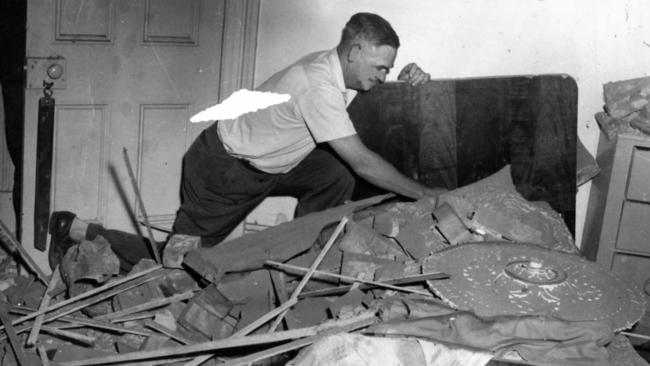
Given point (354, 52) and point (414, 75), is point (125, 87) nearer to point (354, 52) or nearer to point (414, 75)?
point (354, 52)

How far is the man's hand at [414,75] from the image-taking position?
14.3 feet

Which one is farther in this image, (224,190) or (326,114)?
(224,190)

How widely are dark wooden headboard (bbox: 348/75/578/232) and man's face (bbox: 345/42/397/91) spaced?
1.58ft

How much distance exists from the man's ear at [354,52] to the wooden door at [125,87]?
2.94ft

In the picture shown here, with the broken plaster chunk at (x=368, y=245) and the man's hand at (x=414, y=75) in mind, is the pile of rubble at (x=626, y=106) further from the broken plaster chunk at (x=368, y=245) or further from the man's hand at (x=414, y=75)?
the broken plaster chunk at (x=368, y=245)

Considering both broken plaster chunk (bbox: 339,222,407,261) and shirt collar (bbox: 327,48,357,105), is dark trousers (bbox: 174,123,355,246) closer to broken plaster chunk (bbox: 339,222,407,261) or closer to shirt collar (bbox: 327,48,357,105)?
shirt collar (bbox: 327,48,357,105)

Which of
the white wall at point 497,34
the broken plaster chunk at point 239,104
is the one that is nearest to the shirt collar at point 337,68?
the broken plaster chunk at point 239,104

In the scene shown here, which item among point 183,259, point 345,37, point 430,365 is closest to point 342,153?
point 345,37

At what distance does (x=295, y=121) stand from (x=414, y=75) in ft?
2.61

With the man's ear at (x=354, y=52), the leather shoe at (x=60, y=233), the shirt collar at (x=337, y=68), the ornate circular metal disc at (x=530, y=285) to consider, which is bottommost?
the leather shoe at (x=60, y=233)

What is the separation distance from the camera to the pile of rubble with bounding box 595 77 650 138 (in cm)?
433

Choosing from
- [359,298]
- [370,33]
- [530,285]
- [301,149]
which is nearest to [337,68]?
[370,33]

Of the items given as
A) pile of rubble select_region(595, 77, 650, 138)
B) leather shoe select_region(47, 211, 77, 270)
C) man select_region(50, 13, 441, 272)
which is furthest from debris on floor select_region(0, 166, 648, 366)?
pile of rubble select_region(595, 77, 650, 138)

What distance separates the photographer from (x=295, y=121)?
3.92 metres
